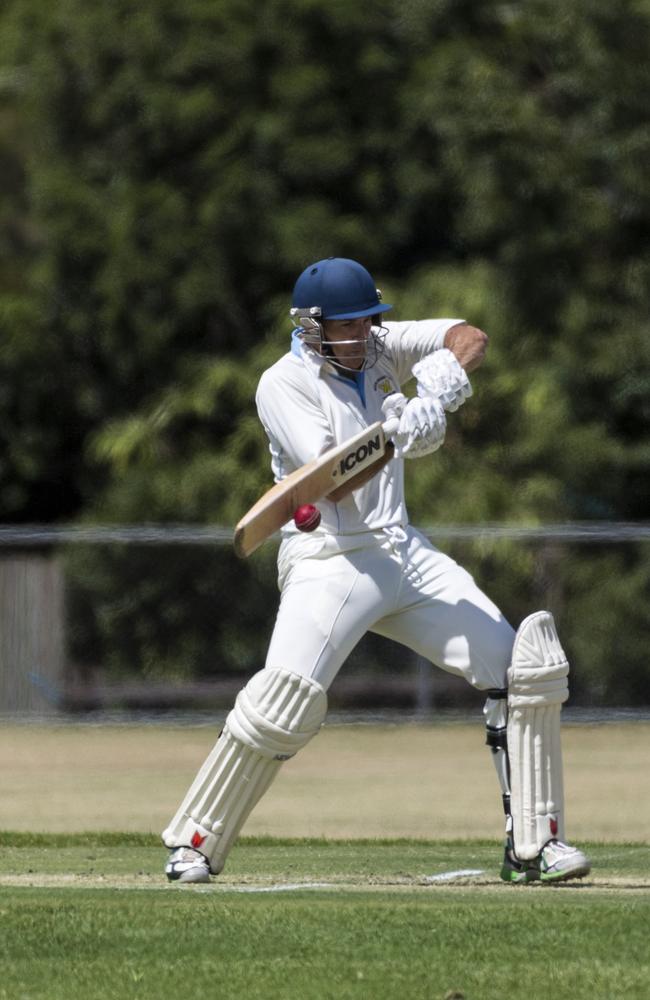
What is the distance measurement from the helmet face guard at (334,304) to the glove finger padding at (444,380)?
0.79ft

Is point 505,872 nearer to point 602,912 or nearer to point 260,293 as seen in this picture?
point 602,912

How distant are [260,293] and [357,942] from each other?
53.8 feet

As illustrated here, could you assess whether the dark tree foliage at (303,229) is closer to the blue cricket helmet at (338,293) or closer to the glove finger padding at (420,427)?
the blue cricket helmet at (338,293)

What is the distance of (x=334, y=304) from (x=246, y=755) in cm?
147

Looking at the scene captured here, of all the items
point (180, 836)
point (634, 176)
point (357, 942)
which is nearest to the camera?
point (357, 942)

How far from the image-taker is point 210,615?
1580 centimetres

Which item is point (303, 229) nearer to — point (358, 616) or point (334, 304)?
point (334, 304)

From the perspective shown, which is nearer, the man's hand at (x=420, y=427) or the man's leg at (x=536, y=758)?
the man's hand at (x=420, y=427)

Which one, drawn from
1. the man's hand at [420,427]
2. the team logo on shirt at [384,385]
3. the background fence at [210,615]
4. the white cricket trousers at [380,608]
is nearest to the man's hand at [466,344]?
the team logo on shirt at [384,385]

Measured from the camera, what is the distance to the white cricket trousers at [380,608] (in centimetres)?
671

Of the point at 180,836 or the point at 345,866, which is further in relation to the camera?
the point at 345,866

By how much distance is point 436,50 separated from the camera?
20.8 metres

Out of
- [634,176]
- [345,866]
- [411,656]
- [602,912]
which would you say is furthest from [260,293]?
[602,912]

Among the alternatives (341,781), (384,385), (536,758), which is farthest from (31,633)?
(536,758)
